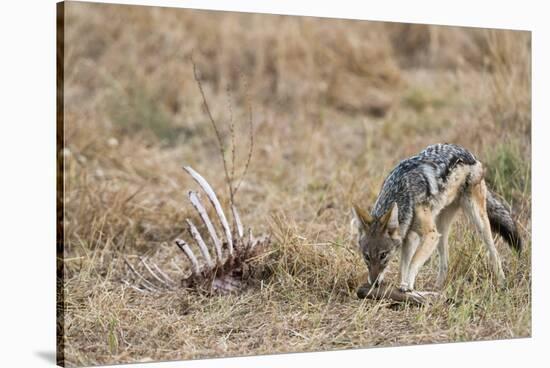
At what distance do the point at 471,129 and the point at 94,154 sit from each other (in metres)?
3.60

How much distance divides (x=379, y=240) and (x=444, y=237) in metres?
0.83

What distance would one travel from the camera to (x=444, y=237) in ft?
21.4

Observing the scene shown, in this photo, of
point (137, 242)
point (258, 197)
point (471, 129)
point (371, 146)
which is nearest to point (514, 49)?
point (471, 129)

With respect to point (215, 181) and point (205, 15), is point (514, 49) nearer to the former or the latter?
point (215, 181)

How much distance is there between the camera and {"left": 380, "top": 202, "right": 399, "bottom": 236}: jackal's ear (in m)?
5.85

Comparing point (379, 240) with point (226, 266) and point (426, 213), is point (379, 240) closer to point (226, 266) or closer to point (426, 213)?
point (426, 213)

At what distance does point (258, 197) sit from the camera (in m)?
8.99

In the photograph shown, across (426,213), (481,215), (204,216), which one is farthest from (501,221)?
(204,216)

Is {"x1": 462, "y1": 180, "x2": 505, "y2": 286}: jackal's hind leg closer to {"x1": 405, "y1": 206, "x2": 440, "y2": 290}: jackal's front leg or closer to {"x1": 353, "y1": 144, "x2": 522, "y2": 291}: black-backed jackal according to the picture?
{"x1": 353, "y1": 144, "x2": 522, "y2": 291}: black-backed jackal

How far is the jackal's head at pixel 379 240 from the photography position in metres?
5.86

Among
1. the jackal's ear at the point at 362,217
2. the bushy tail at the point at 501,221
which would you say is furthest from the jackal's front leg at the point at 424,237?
the bushy tail at the point at 501,221

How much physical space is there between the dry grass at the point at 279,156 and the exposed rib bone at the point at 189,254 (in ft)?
0.60

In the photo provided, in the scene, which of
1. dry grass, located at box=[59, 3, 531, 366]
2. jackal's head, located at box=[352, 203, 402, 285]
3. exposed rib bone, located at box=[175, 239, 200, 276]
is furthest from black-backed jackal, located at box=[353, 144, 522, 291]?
exposed rib bone, located at box=[175, 239, 200, 276]

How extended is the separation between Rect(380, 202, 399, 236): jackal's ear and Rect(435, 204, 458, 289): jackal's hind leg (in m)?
0.66
